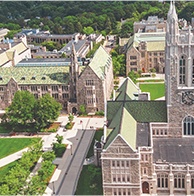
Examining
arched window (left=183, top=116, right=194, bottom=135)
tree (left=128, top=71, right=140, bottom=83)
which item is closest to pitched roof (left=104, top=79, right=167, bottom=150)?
arched window (left=183, top=116, right=194, bottom=135)

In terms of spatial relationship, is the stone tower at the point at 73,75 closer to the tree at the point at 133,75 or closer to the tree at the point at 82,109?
the tree at the point at 82,109

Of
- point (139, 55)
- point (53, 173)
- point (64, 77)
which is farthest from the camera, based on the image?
point (139, 55)

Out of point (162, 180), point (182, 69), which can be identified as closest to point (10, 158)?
point (162, 180)

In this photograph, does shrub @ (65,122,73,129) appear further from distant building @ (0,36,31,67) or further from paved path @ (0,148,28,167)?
distant building @ (0,36,31,67)

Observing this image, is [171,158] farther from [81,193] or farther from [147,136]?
[81,193]

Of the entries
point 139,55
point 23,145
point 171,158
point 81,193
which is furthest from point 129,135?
point 139,55

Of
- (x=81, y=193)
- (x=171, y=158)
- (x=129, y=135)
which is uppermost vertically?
(x=129, y=135)

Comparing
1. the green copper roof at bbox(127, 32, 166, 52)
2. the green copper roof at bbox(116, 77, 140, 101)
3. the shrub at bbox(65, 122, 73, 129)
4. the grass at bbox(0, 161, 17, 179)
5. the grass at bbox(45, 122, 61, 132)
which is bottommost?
the grass at bbox(0, 161, 17, 179)

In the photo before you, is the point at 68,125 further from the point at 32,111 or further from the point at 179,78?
the point at 179,78
